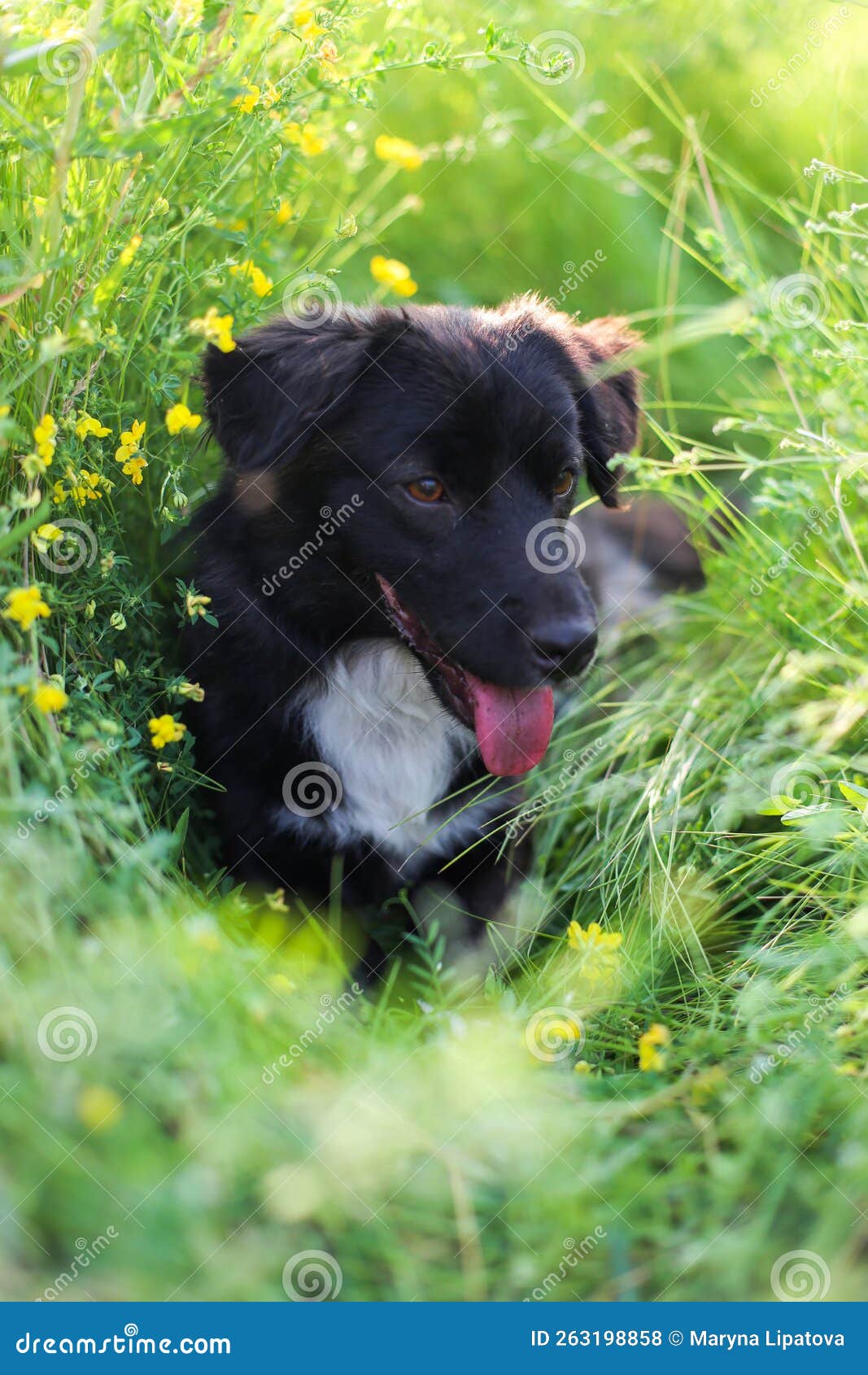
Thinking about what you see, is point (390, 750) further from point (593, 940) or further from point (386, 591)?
point (593, 940)

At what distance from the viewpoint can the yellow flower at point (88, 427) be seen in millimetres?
2453

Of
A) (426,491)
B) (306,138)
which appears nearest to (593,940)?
(426,491)

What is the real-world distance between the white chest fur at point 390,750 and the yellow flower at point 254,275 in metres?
0.92

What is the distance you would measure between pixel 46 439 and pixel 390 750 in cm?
120

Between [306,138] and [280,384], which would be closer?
[280,384]

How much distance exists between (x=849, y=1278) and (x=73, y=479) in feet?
6.84

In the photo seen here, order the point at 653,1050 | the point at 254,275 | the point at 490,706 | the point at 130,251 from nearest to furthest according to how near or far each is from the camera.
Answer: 1. the point at 653,1050
2. the point at 130,251
3. the point at 490,706
4. the point at 254,275

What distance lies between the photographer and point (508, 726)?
2691 mm

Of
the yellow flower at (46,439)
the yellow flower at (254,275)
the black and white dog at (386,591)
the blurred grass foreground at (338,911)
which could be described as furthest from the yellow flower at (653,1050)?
the yellow flower at (254,275)

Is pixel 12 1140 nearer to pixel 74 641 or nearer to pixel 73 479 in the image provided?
pixel 74 641

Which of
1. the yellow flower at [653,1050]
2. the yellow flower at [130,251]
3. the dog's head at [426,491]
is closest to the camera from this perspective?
the yellow flower at [653,1050]

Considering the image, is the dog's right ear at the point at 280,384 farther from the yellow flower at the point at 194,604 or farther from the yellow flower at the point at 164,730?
the yellow flower at the point at 164,730

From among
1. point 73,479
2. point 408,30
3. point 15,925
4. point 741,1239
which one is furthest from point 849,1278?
point 408,30

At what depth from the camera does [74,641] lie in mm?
2518
